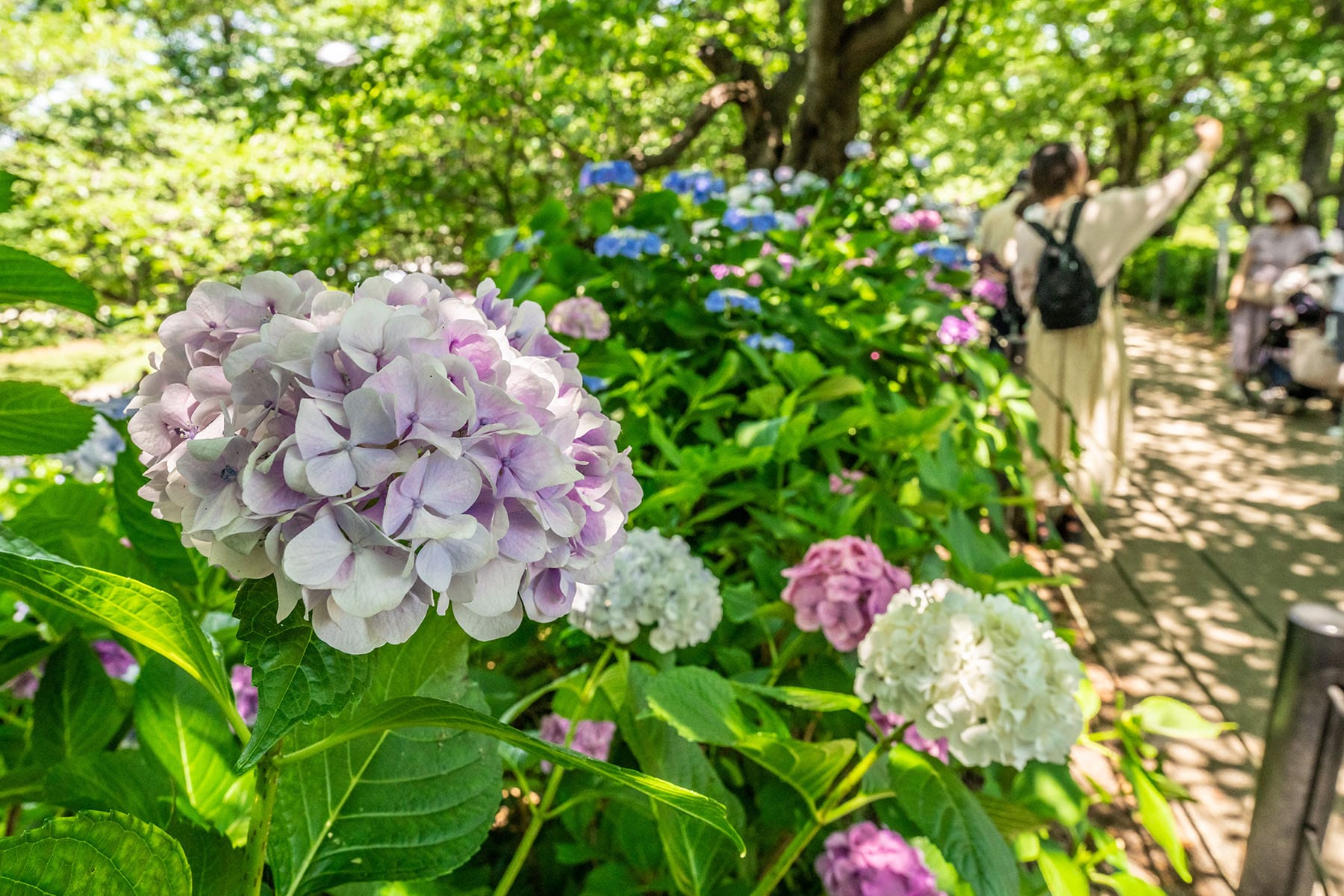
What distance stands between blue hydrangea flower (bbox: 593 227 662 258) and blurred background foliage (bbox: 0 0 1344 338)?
117 centimetres

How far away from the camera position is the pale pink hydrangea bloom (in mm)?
528

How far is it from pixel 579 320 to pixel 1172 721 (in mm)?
1500

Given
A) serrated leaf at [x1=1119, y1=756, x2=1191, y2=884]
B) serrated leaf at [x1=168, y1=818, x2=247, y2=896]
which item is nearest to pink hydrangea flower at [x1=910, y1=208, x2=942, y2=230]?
serrated leaf at [x1=1119, y1=756, x2=1191, y2=884]

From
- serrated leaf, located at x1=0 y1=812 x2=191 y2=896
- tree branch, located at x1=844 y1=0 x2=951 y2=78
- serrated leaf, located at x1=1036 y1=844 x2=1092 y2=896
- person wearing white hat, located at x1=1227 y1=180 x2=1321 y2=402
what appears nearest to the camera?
serrated leaf, located at x1=0 y1=812 x2=191 y2=896

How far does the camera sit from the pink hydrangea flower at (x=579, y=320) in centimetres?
214

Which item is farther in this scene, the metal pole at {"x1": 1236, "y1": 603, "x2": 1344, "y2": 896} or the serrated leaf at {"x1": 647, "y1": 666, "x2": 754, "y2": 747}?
the metal pole at {"x1": 1236, "y1": 603, "x2": 1344, "y2": 896}

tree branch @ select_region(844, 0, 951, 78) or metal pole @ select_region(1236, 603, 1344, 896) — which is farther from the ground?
tree branch @ select_region(844, 0, 951, 78)

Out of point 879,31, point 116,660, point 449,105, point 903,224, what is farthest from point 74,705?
point 879,31

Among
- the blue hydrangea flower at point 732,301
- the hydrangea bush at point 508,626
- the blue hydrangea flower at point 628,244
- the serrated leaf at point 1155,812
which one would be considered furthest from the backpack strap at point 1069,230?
the serrated leaf at point 1155,812

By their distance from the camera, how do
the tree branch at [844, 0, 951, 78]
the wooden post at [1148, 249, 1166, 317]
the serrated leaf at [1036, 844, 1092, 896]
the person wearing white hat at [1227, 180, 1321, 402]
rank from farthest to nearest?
the wooden post at [1148, 249, 1166, 317]
the person wearing white hat at [1227, 180, 1321, 402]
the tree branch at [844, 0, 951, 78]
the serrated leaf at [1036, 844, 1092, 896]

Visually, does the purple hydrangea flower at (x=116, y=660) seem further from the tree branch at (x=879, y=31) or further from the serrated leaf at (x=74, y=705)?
the tree branch at (x=879, y=31)

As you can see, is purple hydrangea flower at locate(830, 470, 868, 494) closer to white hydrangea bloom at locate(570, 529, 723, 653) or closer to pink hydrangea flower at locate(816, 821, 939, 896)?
white hydrangea bloom at locate(570, 529, 723, 653)

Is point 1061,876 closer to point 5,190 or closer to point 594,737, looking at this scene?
point 594,737

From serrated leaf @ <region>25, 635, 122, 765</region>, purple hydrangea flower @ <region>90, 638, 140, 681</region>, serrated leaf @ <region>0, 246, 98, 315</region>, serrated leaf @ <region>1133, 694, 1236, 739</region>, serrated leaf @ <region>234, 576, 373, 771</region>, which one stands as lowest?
serrated leaf @ <region>1133, 694, 1236, 739</region>
